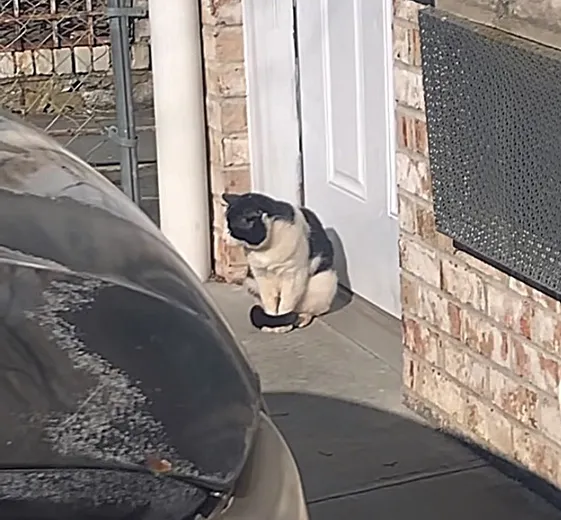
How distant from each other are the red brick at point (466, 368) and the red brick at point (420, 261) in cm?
20

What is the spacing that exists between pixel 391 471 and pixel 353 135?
1518mm

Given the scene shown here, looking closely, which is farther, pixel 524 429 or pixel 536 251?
pixel 524 429

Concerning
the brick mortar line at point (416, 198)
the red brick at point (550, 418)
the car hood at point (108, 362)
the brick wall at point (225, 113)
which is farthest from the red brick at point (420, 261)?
the car hood at point (108, 362)

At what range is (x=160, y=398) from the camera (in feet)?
4.51

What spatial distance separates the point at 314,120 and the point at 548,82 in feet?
7.37

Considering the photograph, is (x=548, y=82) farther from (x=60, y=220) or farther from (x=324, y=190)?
(x=324, y=190)

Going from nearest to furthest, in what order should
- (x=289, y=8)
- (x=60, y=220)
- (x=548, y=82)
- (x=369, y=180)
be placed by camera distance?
(x=60, y=220), (x=548, y=82), (x=369, y=180), (x=289, y=8)

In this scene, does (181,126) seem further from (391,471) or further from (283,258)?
→ (391,471)

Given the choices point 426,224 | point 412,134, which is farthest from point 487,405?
point 412,134

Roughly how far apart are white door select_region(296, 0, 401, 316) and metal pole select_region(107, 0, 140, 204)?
2.18 feet

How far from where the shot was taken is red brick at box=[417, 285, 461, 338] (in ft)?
12.8

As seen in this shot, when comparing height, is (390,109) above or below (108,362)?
below

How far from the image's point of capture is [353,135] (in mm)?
4996

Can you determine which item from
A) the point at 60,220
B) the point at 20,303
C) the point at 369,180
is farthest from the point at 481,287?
the point at 20,303
